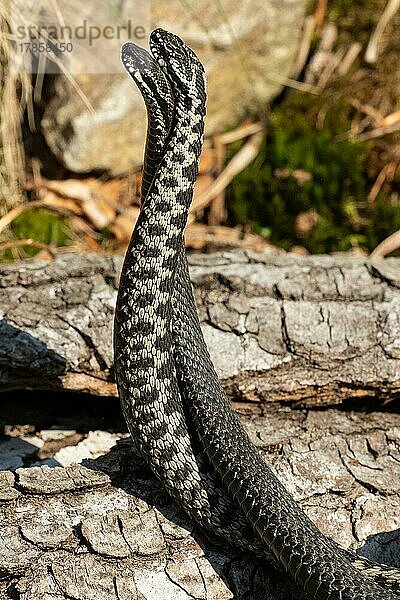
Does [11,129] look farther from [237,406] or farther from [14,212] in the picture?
[237,406]

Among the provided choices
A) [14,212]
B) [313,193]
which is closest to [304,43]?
[313,193]

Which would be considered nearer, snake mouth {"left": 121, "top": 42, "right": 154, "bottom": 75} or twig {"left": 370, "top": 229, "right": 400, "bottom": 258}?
snake mouth {"left": 121, "top": 42, "right": 154, "bottom": 75}

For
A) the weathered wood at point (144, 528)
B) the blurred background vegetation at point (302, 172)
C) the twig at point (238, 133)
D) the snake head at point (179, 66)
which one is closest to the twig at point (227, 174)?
the blurred background vegetation at point (302, 172)

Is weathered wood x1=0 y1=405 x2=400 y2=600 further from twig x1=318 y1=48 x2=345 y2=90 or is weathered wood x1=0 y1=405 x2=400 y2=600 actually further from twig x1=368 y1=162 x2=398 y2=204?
twig x1=318 y1=48 x2=345 y2=90

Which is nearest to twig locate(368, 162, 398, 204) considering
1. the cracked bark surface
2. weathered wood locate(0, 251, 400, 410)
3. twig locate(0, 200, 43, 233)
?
the cracked bark surface

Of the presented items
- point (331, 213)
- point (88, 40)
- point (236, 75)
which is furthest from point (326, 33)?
point (88, 40)

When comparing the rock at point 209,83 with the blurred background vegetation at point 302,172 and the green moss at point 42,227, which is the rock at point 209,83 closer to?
the blurred background vegetation at point 302,172
